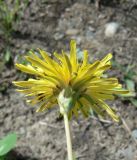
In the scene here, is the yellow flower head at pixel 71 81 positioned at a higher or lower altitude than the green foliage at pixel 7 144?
higher

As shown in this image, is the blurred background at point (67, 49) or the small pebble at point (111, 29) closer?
the blurred background at point (67, 49)

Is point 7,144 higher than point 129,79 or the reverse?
the reverse

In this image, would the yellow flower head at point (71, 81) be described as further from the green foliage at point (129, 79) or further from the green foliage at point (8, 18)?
the green foliage at point (8, 18)

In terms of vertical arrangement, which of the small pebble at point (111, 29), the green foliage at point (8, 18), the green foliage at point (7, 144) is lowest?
the green foliage at point (7, 144)

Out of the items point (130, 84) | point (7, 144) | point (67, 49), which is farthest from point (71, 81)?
point (67, 49)

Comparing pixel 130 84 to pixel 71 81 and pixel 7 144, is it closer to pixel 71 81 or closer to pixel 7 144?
pixel 7 144

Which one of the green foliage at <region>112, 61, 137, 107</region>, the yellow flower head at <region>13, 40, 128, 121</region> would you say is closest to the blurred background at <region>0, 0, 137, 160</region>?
the green foliage at <region>112, 61, 137, 107</region>

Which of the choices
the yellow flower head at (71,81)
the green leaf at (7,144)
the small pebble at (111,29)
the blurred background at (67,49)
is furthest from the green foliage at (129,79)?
the yellow flower head at (71,81)

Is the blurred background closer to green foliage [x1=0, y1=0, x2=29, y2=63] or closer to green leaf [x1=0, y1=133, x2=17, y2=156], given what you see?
green foliage [x1=0, y1=0, x2=29, y2=63]
